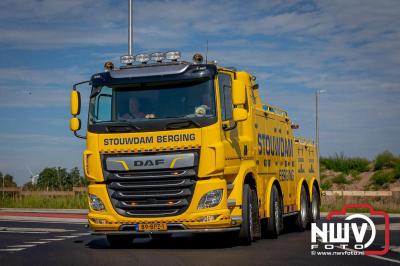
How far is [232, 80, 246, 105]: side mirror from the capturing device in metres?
14.0

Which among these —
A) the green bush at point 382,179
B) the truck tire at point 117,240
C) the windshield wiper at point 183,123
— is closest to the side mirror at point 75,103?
the windshield wiper at point 183,123

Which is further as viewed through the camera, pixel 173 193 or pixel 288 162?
pixel 288 162

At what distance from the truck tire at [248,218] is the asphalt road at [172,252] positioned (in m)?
0.21

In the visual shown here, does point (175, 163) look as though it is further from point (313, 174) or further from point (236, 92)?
point (313, 174)

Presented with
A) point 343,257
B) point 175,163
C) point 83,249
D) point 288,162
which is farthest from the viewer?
point 288,162

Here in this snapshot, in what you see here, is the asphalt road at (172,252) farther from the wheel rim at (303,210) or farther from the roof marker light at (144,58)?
the roof marker light at (144,58)

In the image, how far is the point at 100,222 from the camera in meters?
14.5

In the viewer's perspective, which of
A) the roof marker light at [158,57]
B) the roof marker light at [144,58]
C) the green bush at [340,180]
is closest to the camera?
the roof marker light at [158,57]

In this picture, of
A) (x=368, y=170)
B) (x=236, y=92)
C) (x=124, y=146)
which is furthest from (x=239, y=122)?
(x=368, y=170)

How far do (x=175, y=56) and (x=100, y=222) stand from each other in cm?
356

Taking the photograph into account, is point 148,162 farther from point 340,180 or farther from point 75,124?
point 340,180

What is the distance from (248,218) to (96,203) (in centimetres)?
301

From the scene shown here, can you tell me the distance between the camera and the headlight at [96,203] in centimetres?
1455

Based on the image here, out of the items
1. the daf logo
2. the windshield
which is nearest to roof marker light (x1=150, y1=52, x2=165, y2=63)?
the windshield
